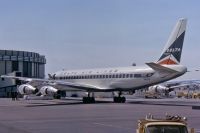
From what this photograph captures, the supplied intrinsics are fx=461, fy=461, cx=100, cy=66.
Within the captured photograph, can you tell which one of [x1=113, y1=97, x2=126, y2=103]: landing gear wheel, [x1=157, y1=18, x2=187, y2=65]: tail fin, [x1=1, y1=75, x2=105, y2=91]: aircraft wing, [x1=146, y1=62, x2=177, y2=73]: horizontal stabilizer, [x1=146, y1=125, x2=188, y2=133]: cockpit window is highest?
[x1=157, y1=18, x2=187, y2=65]: tail fin

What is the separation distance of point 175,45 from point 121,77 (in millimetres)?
7351

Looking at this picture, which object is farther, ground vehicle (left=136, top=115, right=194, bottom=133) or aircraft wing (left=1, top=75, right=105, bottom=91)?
aircraft wing (left=1, top=75, right=105, bottom=91)

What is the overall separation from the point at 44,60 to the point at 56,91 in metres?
65.2

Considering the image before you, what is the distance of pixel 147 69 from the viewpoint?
48250 millimetres

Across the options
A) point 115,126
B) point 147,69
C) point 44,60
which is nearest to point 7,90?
point 44,60

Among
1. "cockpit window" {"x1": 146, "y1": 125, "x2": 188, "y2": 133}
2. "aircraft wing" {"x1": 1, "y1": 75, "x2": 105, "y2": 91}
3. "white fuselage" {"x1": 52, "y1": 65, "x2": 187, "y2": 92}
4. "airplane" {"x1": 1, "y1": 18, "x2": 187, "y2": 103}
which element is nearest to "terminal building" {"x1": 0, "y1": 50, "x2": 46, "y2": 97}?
"airplane" {"x1": 1, "y1": 18, "x2": 187, "y2": 103}

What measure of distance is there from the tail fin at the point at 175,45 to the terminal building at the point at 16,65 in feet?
178

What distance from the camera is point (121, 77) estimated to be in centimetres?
5094

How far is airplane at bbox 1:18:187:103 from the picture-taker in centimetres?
4654

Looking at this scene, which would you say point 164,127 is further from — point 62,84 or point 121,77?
point 62,84

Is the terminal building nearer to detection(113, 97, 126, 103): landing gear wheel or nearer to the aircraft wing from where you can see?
the aircraft wing

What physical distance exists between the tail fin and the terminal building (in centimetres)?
5419

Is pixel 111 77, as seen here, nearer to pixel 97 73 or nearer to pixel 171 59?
pixel 97 73

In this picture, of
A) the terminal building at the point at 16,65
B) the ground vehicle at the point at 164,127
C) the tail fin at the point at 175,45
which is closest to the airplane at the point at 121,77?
the tail fin at the point at 175,45
